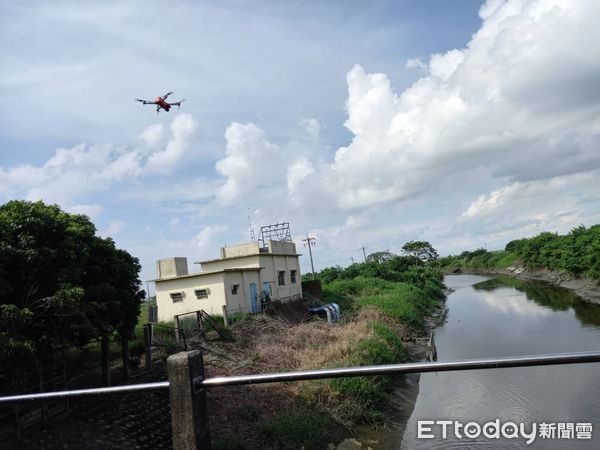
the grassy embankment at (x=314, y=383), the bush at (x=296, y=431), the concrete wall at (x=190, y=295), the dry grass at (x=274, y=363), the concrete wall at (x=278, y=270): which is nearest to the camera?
the bush at (x=296, y=431)

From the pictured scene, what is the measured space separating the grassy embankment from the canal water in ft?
5.16

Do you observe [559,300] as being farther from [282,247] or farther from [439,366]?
[439,366]

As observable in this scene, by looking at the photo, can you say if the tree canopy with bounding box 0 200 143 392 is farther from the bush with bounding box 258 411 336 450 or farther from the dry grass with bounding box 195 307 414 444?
the bush with bounding box 258 411 336 450

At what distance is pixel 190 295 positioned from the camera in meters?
22.6

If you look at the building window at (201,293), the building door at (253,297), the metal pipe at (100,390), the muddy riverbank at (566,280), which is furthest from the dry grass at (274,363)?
the muddy riverbank at (566,280)

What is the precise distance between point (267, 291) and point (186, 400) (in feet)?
77.7

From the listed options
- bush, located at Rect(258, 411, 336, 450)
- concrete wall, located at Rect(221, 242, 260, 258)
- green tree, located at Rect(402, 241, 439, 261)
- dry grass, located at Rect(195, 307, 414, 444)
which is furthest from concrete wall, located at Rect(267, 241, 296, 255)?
green tree, located at Rect(402, 241, 439, 261)

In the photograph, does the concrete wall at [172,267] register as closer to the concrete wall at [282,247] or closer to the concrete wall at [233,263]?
the concrete wall at [233,263]

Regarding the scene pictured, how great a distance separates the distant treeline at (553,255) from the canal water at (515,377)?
344 cm

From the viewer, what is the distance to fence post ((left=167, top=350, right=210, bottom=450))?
76.1 inches

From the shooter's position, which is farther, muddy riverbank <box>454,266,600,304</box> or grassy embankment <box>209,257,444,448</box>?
muddy riverbank <box>454,266,600,304</box>

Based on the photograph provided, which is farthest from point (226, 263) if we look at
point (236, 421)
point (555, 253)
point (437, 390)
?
point (555, 253)

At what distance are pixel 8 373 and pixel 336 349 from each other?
10.4m

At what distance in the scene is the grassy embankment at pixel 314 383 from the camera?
11.0 meters
